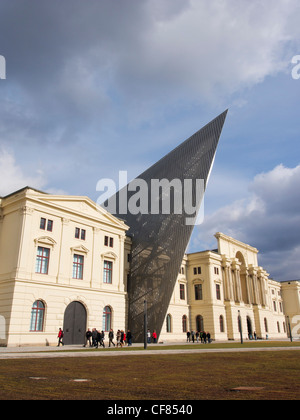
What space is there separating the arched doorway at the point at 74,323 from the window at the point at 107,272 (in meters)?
5.06

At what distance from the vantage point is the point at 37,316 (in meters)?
31.4

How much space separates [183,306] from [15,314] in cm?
3119

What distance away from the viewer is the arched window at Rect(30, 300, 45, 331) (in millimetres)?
30934

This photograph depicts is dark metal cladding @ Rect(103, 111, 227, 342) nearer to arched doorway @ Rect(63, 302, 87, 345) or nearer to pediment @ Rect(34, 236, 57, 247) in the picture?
Result: arched doorway @ Rect(63, 302, 87, 345)

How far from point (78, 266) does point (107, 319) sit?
7317 millimetres

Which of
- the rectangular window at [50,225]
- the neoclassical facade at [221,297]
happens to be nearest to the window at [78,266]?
the rectangular window at [50,225]

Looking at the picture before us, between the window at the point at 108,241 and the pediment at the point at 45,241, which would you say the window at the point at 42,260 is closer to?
the pediment at the point at 45,241

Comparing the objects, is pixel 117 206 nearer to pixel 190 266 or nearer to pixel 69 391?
pixel 190 266

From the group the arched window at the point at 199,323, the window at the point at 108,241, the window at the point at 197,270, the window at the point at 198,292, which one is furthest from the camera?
the window at the point at 197,270

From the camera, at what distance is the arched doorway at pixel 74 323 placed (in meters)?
33.9

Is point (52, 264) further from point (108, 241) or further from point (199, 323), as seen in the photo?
point (199, 323)

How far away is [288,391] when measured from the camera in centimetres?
589
